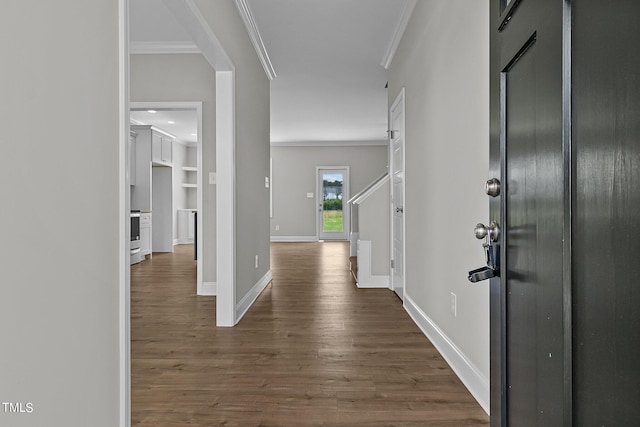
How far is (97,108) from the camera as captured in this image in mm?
1274

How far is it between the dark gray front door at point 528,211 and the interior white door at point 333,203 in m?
10.3

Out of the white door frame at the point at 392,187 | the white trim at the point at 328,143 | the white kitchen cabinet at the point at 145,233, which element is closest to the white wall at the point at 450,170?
the white door frame at the point at 392,187

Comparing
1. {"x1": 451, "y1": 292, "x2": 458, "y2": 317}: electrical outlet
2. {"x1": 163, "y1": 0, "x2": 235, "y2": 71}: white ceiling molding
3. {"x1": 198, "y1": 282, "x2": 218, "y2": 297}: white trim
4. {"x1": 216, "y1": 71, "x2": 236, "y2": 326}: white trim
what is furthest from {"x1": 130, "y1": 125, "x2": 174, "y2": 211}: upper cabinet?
{"x1": 451, "y1": 292, "x2": 458, "y2": 317}: electrical outlet

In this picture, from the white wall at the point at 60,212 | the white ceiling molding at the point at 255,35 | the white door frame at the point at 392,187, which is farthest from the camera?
the white door frame at the point at 392,187

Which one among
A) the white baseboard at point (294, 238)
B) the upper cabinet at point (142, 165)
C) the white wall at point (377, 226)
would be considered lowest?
the white baseboard at point (294, 238)

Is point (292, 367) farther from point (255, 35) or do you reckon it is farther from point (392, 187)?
point (255, 35)

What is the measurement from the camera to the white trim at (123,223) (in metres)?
1.41

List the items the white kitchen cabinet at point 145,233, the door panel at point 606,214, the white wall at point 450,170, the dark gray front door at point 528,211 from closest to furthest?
the door panel at point 606,214 < the dark gray front door at point 528,211 < the white wall at point 450,170 < the white kitchen cabinet at point 145,233

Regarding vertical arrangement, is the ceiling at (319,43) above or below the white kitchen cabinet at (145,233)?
above

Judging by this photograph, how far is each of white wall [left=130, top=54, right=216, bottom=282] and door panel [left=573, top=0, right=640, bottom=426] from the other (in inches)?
165

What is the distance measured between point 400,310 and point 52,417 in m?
3.02

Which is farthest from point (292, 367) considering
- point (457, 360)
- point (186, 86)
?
point (186, 86)

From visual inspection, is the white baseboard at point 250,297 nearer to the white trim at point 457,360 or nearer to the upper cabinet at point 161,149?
the white trim at point 457,360

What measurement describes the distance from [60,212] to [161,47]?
13.2ft
